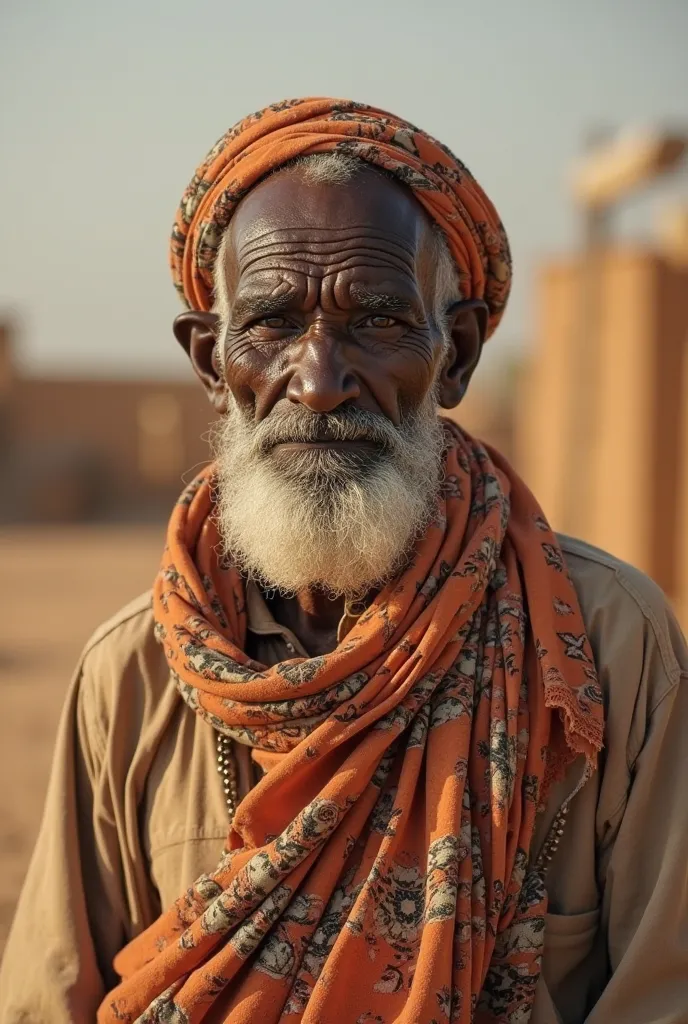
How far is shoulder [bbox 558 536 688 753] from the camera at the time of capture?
2.17m

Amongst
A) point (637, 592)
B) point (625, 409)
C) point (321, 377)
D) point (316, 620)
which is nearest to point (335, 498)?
point (321, 377)

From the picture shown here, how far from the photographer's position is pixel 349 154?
2312 mm

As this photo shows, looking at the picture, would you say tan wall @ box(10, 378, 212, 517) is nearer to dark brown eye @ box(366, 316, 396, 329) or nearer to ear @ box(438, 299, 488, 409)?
ear @ box(438, 299, 488, 409)

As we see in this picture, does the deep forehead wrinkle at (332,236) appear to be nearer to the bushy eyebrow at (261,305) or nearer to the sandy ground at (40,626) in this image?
the bushy eyebrow at (261,305)

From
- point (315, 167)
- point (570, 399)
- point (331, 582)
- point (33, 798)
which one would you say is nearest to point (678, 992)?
point (331, 582)

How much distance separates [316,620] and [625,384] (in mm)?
9101

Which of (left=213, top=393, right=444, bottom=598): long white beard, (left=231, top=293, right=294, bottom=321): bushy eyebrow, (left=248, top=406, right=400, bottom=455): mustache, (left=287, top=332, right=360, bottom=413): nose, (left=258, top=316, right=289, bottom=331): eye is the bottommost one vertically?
(left=213, top=393, right=444, bottom=598): long white beard

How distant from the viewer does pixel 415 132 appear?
7.79 ft

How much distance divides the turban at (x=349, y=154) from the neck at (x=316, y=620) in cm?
78

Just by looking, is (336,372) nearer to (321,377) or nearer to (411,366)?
(321,377)

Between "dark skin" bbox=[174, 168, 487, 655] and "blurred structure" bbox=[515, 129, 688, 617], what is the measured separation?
26.3 ft

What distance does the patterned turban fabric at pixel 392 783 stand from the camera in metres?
2.02

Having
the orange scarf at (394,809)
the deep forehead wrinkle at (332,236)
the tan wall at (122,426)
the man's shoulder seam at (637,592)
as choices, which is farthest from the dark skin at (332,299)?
the tan wall at (122,426)

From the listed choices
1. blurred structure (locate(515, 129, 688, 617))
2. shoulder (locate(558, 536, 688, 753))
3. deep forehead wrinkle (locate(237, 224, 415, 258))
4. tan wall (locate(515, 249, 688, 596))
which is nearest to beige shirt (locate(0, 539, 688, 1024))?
shoulder (locate(558, 536, 688, 753))
